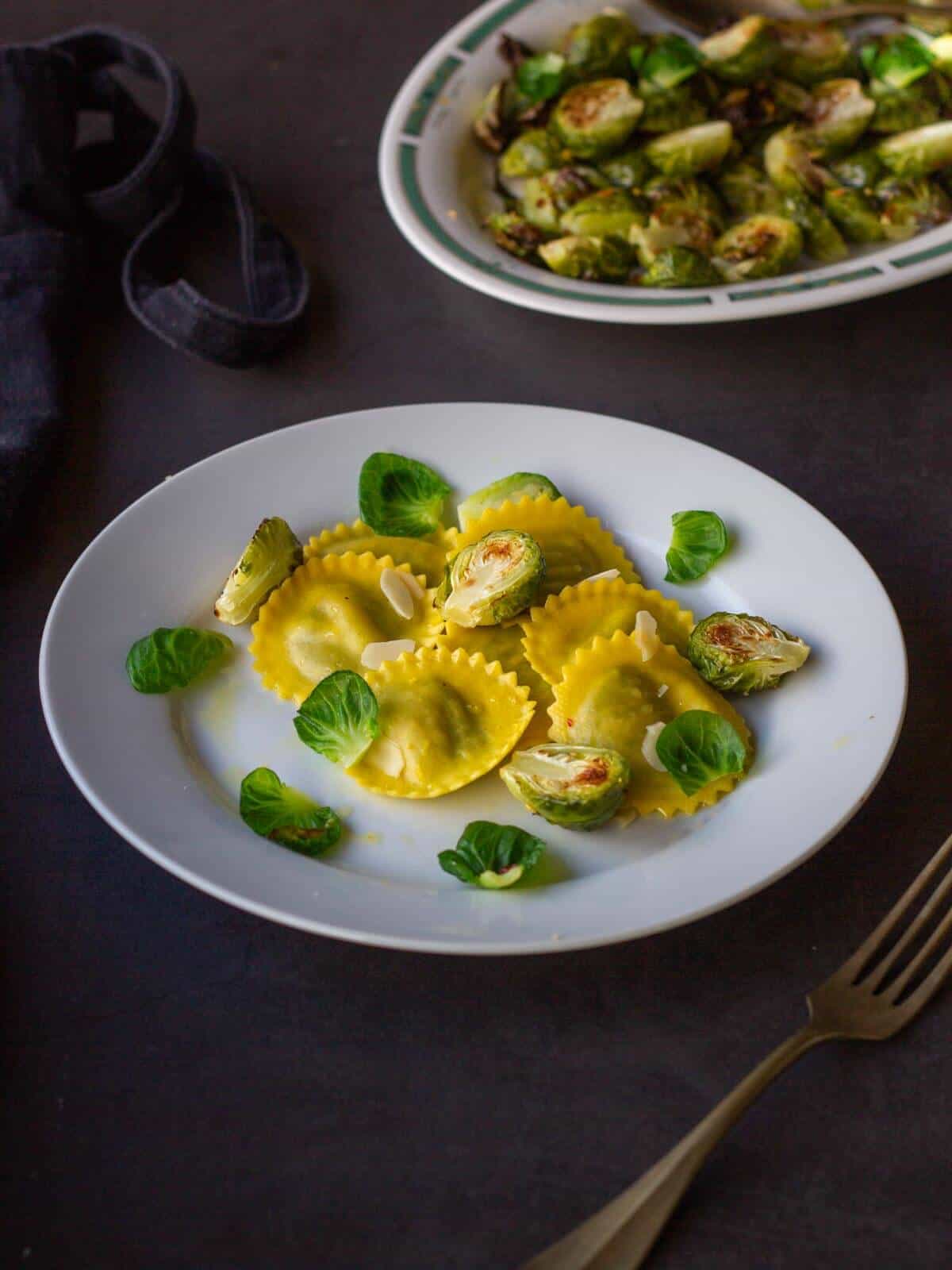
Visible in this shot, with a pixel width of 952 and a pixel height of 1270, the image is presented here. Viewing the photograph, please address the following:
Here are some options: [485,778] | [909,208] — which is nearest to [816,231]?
[909,208]

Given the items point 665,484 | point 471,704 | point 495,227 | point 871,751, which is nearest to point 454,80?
point 495,227

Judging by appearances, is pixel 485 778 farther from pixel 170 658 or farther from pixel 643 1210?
pixel 643 1210

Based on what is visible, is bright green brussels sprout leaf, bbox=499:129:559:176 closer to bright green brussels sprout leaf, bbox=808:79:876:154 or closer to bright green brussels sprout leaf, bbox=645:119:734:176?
bright green brussels sprout leaf, bbox=645:119:734:176

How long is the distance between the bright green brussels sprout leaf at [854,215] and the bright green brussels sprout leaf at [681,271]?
0.40 metres

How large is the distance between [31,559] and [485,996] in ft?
4.12

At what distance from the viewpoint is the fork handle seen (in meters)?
1.40

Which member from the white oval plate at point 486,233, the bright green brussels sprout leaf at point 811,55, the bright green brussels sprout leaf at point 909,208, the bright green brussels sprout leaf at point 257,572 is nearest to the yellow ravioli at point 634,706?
the bright green brussels sprout leaf at point 257,572

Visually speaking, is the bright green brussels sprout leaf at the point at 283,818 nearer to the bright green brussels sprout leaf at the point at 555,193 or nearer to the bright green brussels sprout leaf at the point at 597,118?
the bright green brussels sprout leaf at the point at 555,193

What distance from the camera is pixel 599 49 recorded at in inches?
119

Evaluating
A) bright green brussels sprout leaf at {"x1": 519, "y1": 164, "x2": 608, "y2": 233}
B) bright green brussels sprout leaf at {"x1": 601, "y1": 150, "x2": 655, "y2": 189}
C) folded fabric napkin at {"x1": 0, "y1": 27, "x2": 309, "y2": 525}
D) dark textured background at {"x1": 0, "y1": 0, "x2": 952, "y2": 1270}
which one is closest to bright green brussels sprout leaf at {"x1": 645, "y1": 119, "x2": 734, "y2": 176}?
bright green brussels sprout leaf at {"x1": 601, "y1": 150, "x2": 655, "y2": 189}

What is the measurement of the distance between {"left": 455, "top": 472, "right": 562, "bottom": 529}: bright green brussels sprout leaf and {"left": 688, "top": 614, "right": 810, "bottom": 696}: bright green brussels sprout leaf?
1.39ft

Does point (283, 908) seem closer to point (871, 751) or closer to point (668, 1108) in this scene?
point (668, 1108)

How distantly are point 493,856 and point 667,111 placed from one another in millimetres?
2099

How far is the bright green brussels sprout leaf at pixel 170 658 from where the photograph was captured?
75.2 inches
